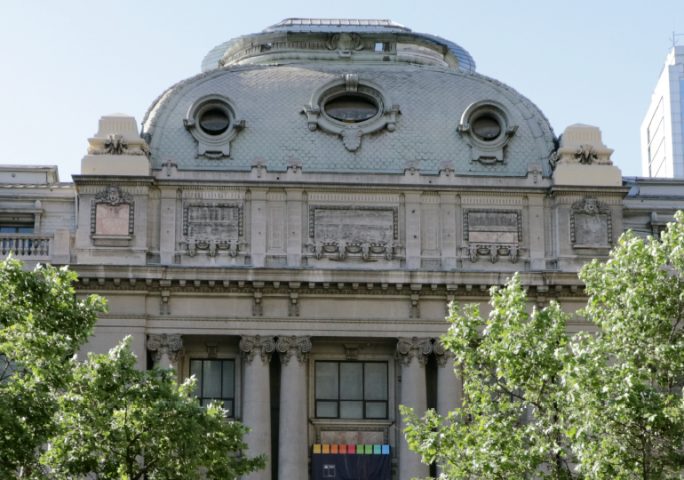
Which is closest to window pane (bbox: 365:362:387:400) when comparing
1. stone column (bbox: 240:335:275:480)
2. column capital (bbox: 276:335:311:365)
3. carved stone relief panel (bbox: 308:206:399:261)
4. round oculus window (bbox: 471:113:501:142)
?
column capital (bbox: 276:335:311:365)

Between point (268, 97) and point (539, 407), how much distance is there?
23.0 m

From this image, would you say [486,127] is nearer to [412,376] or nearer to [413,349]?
[413,349]

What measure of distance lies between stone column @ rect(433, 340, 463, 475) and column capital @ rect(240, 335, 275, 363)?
A: 5.94 metres

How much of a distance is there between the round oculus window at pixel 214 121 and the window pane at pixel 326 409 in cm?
1113

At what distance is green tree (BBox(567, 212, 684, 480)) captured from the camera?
4491 centimetres

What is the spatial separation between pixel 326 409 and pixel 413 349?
3962mm

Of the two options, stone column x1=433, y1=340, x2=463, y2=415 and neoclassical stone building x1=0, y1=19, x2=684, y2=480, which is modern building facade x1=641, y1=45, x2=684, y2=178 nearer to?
neoclassical stone building x1=0, y1=19, x2=684, y2=480

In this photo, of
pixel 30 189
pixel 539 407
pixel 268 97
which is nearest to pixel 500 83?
pixel 268 97

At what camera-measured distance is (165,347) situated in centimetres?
6334

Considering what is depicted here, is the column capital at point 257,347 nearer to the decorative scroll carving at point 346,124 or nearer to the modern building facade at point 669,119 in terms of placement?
the decorative scroll carving at point 346,124

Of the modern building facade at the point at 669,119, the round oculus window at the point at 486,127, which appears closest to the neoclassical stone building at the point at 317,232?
the round oculus window at the point at 486,127

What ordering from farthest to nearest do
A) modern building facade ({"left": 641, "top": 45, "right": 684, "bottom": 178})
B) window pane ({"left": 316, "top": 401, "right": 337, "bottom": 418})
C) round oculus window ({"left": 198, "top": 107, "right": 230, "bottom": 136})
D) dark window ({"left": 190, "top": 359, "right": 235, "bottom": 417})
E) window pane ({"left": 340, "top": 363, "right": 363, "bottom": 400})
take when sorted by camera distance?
modern building facade ({"left": 641, "top": 45, "right": 684, "bottom": 178}) → round oculus window ({"left": 198, "top": 107, "right": 230, "bottom": 136}) → window pane ({"left": 340, "top": 363, "right": 363, "bottom": 400}) → window pane ({"left": 316, "top": 401, "right": 337, "bottom": 418}) → dark window ({"left": 190, "top": 359, "right": 235, "bottom": 417})

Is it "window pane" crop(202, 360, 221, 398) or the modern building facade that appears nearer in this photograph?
"window pane" crop(202, 360, 221, 398)

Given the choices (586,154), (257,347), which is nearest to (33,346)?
(257,347)
